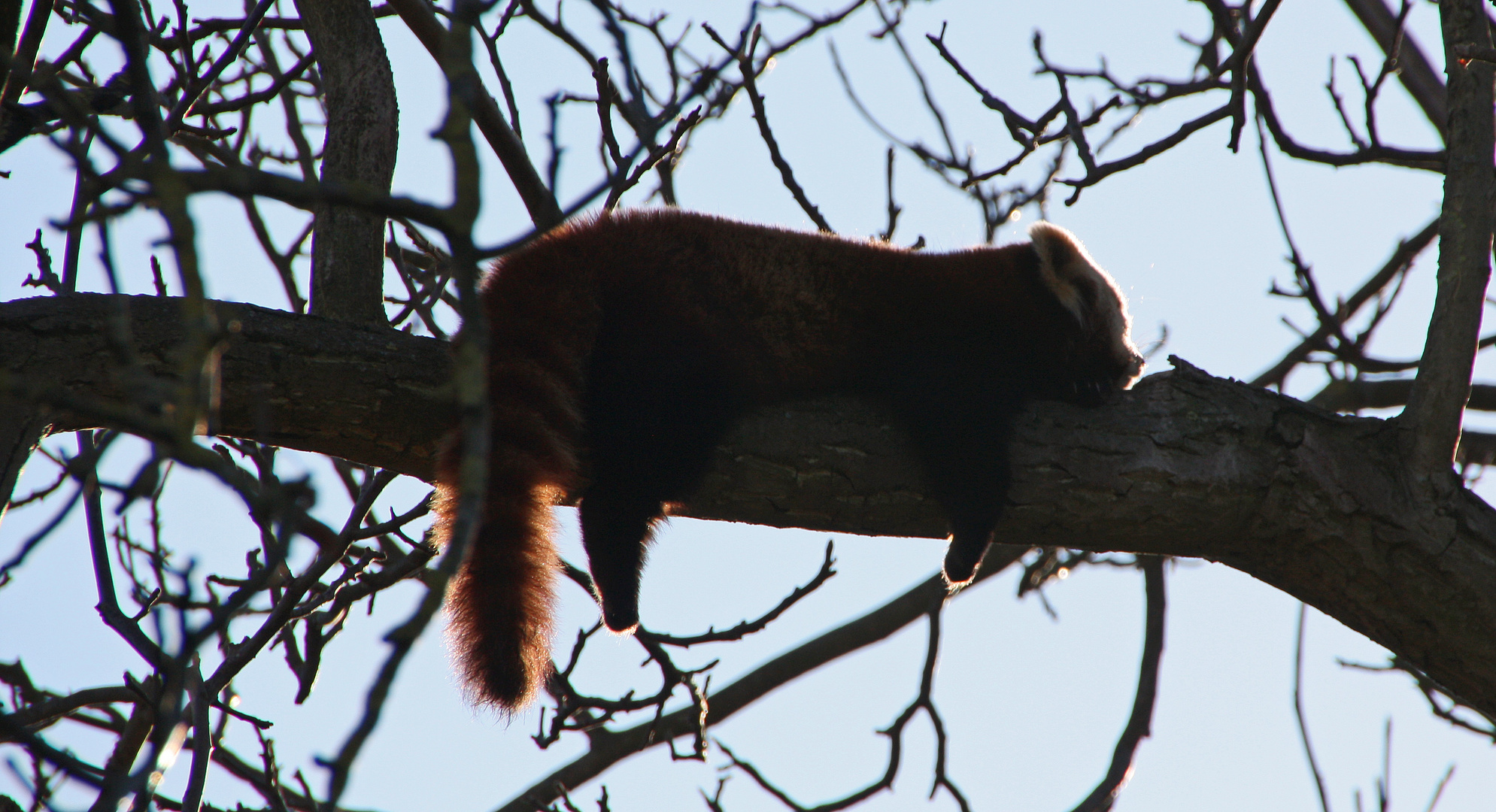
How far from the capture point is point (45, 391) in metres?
1.37

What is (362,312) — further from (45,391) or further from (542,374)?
(45,391)

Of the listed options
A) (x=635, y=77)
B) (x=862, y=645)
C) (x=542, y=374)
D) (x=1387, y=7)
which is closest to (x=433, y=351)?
(x=542, y=374)

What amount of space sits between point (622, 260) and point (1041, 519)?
5.00ft

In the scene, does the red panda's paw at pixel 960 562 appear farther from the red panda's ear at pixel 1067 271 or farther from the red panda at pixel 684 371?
the red panda's ear at pixel 1067 271

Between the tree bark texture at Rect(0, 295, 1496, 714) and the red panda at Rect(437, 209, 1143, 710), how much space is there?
0.12m

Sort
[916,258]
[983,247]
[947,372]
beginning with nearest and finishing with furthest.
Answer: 1. [947,372]
2. [916,258]
3. [983,247]

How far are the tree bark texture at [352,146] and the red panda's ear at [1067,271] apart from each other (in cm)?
240

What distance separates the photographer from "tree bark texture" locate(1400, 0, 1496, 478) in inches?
128

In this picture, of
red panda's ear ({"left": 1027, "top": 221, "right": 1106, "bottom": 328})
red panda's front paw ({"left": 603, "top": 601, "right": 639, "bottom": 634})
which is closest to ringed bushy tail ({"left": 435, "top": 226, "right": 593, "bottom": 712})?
red panda's front paw ({"left": 603, "top": 601, "right": 639, "bottom": 634})

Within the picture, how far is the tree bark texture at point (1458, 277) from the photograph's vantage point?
128 inches

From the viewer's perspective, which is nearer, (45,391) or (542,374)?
(45,391)

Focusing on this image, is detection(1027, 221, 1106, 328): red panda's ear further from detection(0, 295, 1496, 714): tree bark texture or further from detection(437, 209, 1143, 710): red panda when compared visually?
detection(0, 295, 1496, 714): tree bark texture

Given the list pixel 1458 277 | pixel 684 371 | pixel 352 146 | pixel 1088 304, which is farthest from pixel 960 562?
pixel 352 146

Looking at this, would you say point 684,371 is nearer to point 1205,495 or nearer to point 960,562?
point 960,562
